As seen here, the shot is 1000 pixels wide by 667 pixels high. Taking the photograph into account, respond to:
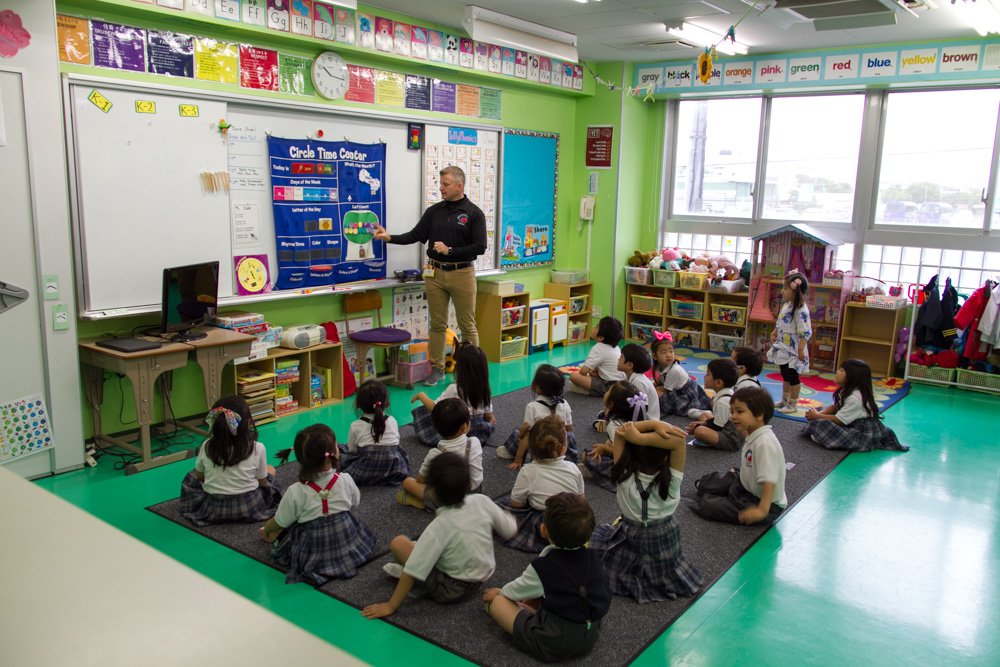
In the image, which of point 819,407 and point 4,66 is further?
point 819,407

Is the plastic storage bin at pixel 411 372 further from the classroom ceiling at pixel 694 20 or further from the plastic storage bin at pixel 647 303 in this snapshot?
the plastic storage bin at pixel 647 303

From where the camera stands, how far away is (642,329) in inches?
342

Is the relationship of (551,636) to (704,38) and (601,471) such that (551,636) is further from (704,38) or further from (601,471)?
(704,38)

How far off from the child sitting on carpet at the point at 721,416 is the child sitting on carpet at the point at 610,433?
0.79m

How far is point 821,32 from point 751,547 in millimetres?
4914

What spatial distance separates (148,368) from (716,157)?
21.8 feet

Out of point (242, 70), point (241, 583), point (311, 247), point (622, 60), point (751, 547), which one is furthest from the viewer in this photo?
point (622, 60)

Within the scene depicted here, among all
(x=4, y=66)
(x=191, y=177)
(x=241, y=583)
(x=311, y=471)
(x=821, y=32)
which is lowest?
(x=241, y=583)

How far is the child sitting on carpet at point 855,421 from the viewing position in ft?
16.9

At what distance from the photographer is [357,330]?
254 inches

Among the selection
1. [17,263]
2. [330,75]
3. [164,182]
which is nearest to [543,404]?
[164,182]

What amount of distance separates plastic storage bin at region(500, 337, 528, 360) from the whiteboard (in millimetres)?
3163

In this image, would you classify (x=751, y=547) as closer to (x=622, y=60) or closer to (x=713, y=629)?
(x=713, y=629)

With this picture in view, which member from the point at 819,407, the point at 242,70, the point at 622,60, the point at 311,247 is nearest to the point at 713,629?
the point at 819,407
